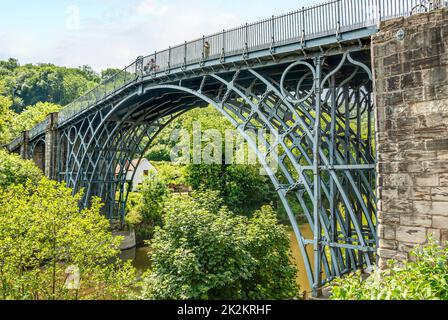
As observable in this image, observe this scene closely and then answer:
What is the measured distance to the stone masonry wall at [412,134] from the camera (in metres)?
5.93

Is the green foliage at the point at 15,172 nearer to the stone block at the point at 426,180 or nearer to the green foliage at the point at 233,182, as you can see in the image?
the green foliage at the point at 233,182

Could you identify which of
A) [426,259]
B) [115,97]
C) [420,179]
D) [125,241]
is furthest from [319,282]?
[125,241]

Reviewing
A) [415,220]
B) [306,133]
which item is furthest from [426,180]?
[306,133]

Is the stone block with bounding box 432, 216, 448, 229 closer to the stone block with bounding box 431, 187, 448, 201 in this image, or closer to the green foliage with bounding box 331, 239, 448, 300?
the stone block with bounding box 431, 187, 448, 201

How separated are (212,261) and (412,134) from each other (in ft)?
16.9

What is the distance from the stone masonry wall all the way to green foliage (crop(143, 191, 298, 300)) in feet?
12.7

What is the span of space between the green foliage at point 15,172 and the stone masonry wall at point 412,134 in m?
20.4

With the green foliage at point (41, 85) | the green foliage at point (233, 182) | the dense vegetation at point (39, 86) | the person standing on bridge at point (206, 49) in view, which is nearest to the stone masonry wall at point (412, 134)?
the person standing on bridge at point (206, 49)

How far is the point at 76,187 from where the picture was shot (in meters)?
24.7

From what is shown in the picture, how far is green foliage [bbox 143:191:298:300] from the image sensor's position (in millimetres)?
8539

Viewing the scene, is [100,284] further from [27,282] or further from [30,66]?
[30,66]

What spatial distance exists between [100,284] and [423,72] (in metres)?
9.52

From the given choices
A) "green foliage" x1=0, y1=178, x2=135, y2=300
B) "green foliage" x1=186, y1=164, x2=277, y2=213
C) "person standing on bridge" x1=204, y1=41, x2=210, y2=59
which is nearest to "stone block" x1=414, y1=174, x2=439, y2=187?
"green foliage" x1=0, y1=178, x2=135, y2=300

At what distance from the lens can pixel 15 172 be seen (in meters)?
22.6
